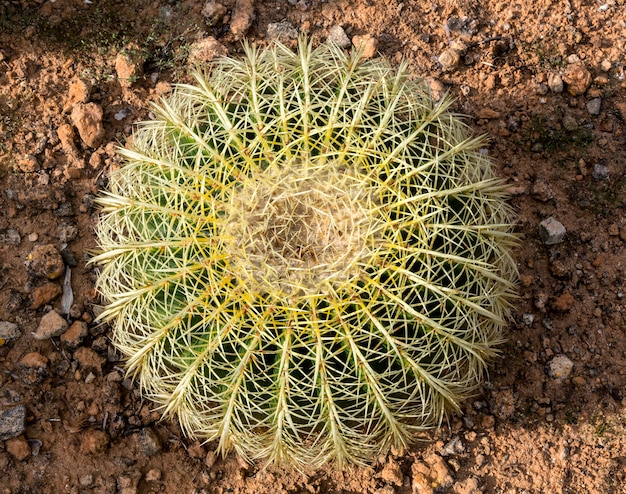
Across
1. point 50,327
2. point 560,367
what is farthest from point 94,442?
point 560,367

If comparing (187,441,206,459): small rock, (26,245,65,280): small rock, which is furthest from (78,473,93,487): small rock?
(26,245,65,280): small rock

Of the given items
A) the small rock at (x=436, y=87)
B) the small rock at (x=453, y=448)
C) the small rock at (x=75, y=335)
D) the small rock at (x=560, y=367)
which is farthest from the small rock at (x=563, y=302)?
the small rock at (x=75, y=335)

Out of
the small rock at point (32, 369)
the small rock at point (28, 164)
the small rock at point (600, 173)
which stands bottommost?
the small rock at point (600, 173)

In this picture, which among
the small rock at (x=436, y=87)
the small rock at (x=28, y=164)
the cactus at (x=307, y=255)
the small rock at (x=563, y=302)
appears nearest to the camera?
the cactus at (x=307, y=255)

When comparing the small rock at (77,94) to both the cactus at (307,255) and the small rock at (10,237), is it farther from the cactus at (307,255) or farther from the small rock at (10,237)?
the cactus at (307,255)

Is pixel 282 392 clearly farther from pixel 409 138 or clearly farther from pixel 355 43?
pixel 355 43

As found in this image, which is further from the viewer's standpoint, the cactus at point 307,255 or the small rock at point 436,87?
the small rock at point 436,87

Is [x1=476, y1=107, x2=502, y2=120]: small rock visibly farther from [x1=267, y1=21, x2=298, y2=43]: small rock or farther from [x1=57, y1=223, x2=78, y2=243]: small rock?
[x1=57, y1=223, x2=78, y2=243]: small rock
